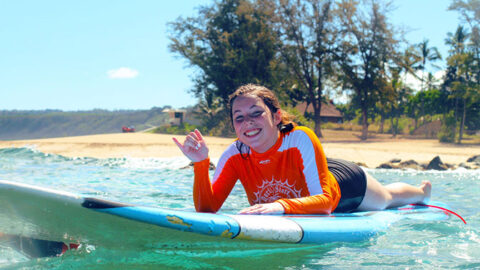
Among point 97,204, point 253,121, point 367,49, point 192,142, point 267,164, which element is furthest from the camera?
point 367,49

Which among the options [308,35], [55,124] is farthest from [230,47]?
[55,124]

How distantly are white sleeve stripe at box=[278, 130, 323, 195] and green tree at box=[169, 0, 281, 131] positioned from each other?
65.6 ft

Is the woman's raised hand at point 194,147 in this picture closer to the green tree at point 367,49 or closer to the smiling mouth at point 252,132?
the smiling mouth at point 252,132

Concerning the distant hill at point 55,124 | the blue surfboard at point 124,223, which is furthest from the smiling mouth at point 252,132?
the distant hill at point 55,124

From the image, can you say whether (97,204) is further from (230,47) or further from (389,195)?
(230,47)

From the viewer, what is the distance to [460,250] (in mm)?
2971

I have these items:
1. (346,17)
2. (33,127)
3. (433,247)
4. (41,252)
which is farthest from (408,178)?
(33,127)

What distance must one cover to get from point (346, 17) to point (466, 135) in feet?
30.4

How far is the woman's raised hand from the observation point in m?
2.74

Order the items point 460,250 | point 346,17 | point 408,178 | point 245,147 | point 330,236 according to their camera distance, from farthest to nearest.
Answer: point 346,17, point 408,178, point 245,147, point 460,250, point 330,236

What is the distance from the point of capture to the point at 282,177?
301cm

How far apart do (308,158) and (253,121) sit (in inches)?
17.8

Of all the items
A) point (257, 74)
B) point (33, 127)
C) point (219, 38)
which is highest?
point (219, 38)

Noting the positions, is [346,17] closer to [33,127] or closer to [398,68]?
[398,68]
